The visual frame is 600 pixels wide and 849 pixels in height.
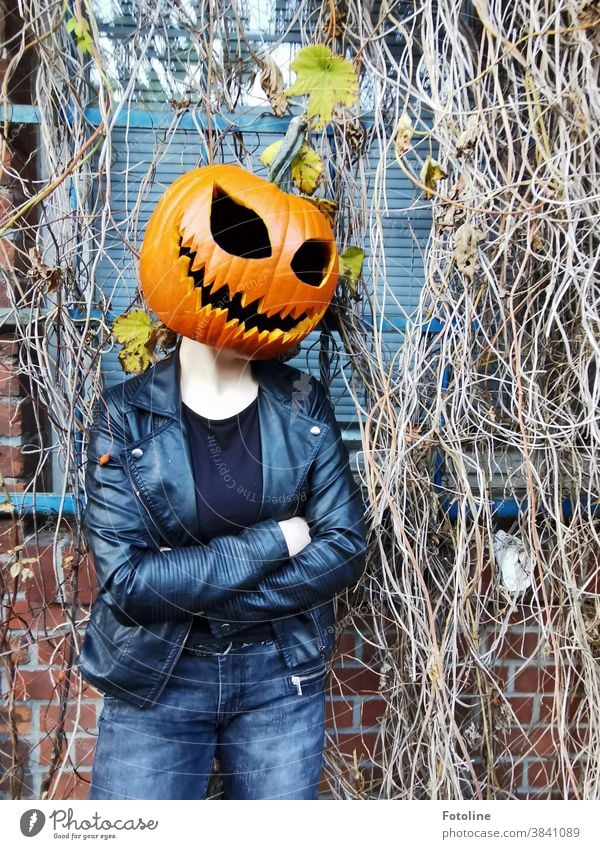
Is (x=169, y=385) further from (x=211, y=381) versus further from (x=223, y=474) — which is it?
(x=223, y=474)

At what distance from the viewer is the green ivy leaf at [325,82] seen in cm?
117

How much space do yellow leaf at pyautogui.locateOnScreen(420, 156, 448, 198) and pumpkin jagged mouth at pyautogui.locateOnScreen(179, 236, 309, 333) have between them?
45cm

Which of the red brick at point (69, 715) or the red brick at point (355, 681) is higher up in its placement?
the red brick at point (355, 681)

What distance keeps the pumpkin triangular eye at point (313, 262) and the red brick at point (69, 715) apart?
116 centimetres

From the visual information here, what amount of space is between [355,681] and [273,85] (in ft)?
4.59

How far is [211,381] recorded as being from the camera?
109 cm

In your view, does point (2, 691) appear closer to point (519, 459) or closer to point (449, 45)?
point (519, 459)

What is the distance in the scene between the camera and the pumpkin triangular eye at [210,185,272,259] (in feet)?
3.61

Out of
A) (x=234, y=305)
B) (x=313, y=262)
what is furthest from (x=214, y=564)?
(x=313, y=262)

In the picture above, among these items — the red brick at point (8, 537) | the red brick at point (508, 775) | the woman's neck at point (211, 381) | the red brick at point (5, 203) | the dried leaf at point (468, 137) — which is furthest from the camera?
the red brick at point (508, 775)

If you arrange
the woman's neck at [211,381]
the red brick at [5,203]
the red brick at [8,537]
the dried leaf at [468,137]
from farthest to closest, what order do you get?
the red brick at [8,537], the red brick at [5,203], the dried leaf at [468,137], the woman's neck at [211,381]

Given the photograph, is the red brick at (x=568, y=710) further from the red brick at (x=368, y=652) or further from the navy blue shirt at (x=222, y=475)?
the navy blue shirt at (x=222, y=475)

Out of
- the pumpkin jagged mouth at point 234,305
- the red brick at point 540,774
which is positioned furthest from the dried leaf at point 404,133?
the red brick at point 540,774

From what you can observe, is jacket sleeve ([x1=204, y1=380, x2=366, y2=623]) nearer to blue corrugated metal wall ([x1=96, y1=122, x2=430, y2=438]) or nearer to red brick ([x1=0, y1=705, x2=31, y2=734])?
blue corrugated metal wall ([x1=96, y1=122, x2=430, y2=438])
